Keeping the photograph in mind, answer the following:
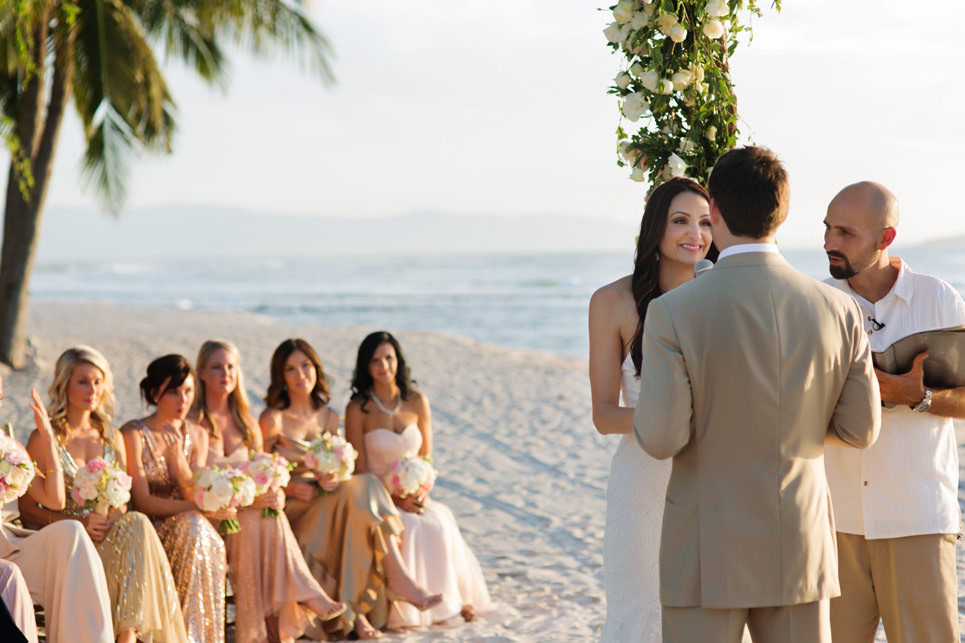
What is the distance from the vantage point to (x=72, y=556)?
175 inches

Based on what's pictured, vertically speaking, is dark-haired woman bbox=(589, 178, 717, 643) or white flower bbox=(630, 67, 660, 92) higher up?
white flower bbox=(630, 67, 660, 92)

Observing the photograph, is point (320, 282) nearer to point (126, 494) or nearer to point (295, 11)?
point (295, 11)

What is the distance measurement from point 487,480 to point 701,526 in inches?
288

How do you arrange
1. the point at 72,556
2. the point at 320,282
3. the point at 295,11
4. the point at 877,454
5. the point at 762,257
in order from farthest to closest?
the point at 320,282, the point at 295,11, the point at 72,556, the point at 877,454, the point at 762,257

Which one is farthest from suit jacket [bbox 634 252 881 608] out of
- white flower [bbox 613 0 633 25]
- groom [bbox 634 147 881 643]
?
white flower [bbox 613 0 633 25]

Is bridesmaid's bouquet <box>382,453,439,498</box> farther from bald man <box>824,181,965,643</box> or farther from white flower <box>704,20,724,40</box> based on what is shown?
white flower <box>704,20,724,40</box>

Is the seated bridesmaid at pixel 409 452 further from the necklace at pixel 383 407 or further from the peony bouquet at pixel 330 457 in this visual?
the peony bouquet at pixel 330 457

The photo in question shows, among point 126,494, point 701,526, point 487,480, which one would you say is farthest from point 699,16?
point 487,480

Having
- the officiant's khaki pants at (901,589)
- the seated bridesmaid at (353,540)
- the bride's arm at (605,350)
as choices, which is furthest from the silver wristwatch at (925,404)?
the seated bridesmaid at (353,540)

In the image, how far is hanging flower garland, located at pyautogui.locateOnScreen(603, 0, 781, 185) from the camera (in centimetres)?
389

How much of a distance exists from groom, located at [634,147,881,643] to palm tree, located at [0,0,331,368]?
39.1ft

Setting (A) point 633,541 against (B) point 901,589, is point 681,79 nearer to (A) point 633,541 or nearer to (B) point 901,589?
(A) point 633,541

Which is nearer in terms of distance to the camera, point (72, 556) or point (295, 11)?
point (72, 556)

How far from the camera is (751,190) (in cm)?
273
